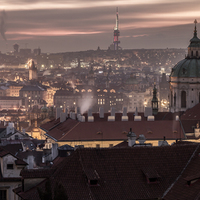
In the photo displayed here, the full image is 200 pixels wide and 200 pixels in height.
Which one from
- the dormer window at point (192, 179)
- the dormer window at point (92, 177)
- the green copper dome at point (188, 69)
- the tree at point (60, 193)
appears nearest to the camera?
the tree at point (60, 193)

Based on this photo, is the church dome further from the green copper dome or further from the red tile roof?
the red tile roof

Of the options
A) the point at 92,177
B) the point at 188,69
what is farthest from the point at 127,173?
the point at 188,69

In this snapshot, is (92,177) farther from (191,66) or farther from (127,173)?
(191,66)

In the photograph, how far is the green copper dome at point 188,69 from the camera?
8762cm

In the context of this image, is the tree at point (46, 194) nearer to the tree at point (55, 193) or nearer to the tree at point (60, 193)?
the tree at point (55, 193)

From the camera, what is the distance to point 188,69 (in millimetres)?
87750

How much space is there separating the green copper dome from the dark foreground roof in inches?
2281

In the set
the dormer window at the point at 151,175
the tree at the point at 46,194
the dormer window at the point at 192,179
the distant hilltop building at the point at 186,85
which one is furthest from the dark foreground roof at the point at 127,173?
the distant hilltop building at the point at 186,85

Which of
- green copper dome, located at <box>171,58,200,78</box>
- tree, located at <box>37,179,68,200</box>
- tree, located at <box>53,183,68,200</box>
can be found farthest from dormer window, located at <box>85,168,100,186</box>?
green copper dome, located at <box>171,58,200,78</box>

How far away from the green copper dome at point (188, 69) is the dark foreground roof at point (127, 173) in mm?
57930

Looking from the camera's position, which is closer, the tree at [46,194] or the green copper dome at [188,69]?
the tree at [46,194]

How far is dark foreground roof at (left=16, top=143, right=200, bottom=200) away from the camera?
2756 centimetres

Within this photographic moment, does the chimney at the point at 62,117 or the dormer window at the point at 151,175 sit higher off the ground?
the dormer window at the point at 151,175

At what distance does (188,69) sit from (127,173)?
6008cm
